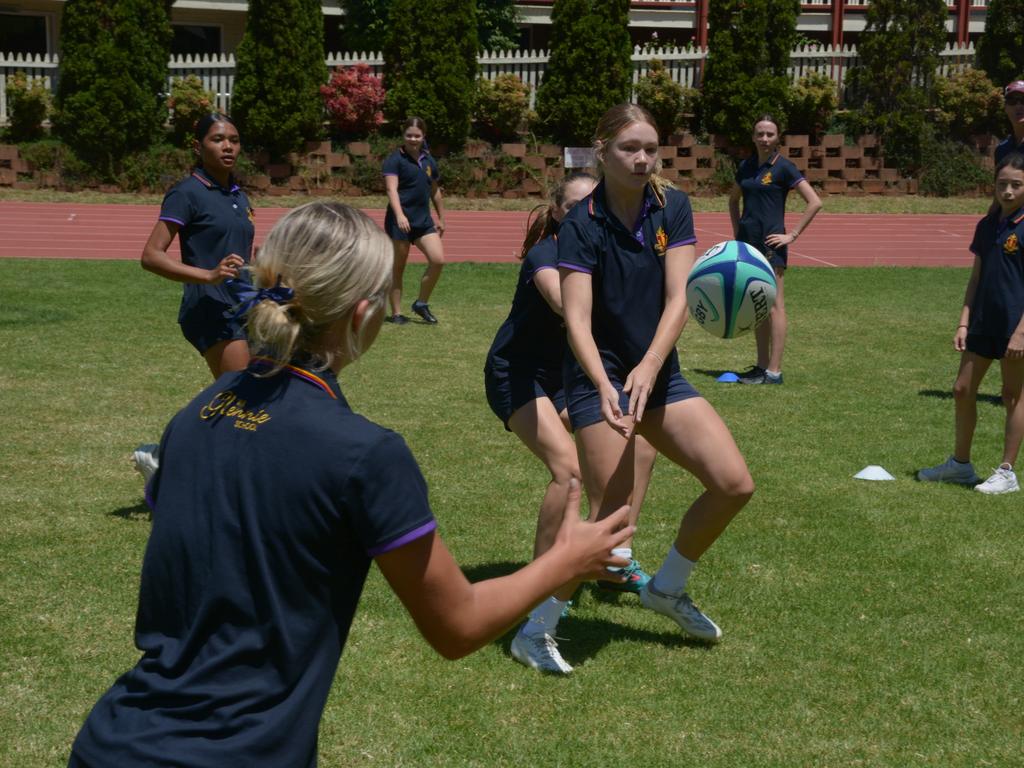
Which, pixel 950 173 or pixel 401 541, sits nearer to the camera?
pixel 401 541

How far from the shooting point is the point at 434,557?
7.45 ft

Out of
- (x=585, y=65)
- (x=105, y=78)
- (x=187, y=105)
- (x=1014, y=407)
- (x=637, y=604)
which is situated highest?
(x=585, y=65)

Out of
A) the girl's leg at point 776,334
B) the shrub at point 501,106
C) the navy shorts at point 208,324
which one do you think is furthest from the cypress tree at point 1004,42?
the navy shorts at point 208,324

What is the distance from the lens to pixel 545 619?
5012mm

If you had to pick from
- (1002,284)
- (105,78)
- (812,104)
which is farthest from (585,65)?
(1002,284)

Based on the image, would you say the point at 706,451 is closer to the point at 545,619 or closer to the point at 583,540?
the point at 545,619

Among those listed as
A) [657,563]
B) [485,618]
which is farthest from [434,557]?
[657,563]

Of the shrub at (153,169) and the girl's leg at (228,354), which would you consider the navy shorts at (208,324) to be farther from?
the shrub at (153,169)

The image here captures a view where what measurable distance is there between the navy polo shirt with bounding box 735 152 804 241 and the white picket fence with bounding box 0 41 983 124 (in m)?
16.5

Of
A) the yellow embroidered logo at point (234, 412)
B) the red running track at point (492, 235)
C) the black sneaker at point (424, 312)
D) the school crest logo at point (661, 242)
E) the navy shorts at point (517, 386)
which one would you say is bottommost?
the black sneaker at point (424, 312)

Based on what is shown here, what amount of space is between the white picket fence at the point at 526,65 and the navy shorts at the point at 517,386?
873 inches

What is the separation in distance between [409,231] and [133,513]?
7094mm

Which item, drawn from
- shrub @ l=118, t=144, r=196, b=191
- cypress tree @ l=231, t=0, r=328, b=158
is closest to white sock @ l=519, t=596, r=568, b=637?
cypress tree @ l=231, t=0, r=328, b=158

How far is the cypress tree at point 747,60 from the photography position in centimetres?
2634
